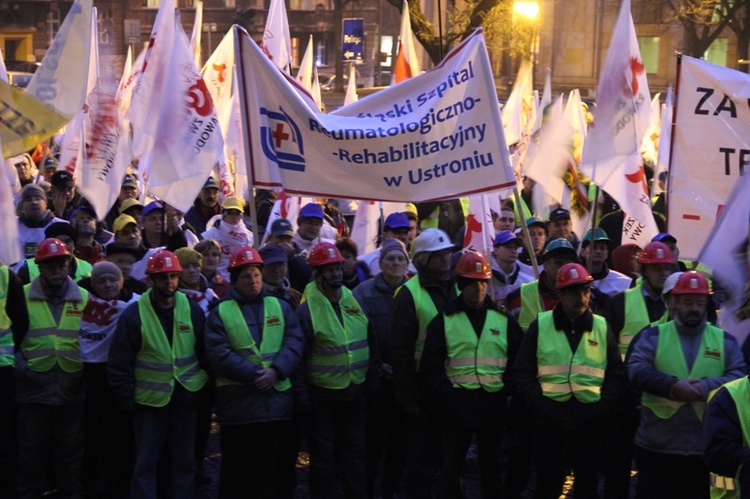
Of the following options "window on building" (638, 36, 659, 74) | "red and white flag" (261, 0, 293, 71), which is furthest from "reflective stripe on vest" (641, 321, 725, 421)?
"window on building" (638, 36, 659, 74)

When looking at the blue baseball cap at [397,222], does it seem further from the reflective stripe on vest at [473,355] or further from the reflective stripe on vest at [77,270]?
the reflective stripe on vest at [77,270]

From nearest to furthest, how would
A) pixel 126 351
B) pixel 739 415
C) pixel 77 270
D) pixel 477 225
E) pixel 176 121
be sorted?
pixel 739 415 → pixel 126 351 → pixel 77 270 → pixel 477 225 → pixel 176 121

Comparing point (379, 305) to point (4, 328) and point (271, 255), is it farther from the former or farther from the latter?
→ point (4, 328)

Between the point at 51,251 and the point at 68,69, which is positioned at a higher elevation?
the point at 68,69

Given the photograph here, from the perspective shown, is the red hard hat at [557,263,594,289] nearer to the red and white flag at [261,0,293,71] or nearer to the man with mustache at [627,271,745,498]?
the man with mustache at [627,271,745,498]

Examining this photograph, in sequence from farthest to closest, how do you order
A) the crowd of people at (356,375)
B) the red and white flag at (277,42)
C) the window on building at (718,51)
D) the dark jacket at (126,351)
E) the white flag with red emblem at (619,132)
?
the window on building at (718,51)
the red and white flag at (277,42)
the white flag with red emblem at (619,132)
the dark jacket at (126,351)
the crowd of people at (356,375)

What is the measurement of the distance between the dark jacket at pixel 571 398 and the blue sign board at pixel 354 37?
4895cm

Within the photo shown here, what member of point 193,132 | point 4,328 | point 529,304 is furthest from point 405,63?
point 4,328

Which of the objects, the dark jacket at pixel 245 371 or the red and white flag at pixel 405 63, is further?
the red and white flag at pixel 405 63

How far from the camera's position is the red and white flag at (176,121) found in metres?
9.16

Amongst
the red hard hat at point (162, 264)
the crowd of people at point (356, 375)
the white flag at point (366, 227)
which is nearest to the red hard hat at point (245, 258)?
the crowd of people at point (356, 375)

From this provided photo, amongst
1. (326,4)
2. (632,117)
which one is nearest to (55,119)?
(632,117)

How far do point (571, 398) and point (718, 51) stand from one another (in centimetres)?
4973

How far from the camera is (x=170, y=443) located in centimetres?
707
